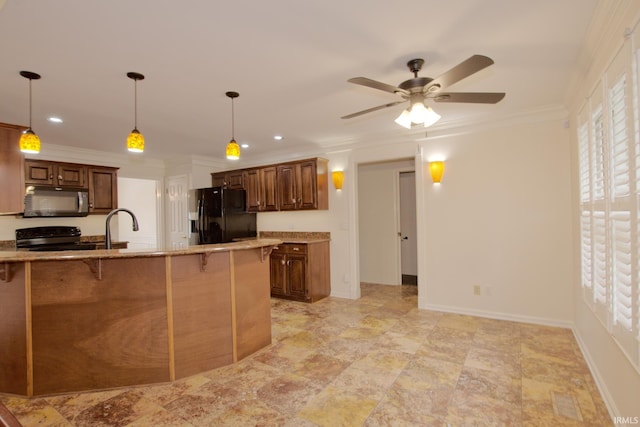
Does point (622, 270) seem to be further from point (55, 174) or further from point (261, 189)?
point (55, 174)

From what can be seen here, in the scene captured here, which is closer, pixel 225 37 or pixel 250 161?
pixel 225 37

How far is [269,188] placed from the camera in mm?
5430

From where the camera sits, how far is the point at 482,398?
7.28ft

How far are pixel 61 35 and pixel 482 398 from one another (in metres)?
3.76

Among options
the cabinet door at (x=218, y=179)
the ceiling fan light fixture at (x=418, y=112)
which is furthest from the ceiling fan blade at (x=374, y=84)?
the cabinet door at (x=218, y=179)

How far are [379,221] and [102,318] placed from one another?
4.58m

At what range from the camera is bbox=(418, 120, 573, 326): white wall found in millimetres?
3527

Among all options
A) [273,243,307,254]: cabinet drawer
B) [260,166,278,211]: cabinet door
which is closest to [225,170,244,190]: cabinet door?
[260,166,278,211]: cabinet door

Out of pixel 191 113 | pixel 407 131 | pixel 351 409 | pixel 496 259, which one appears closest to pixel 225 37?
pixel 191 113

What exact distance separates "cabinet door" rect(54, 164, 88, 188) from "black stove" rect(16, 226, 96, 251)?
26.9 inches

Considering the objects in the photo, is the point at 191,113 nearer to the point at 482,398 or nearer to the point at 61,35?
the point at 61,35

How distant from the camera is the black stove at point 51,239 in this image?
4.45 metres

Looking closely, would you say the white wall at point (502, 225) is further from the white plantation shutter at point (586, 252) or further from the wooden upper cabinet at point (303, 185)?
the wooden upper cabinet at point (303, 185)

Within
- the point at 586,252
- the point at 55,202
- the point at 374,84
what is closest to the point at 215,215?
the point at 55,202
